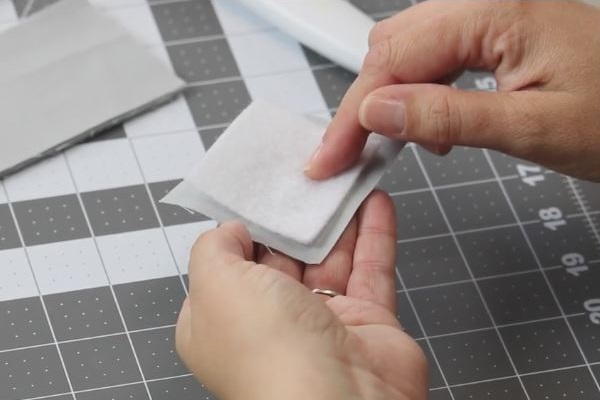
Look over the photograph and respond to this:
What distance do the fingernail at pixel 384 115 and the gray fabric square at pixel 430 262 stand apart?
0.55 ft

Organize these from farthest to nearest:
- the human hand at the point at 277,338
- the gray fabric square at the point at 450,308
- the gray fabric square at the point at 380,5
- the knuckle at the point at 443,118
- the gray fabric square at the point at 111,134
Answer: the gray fabric square at the point at 380,5 → the gray fabric square at the point at 111,134 → the gray fabric square at the point at 450,308 → the knuckle at the point at 443,118 → the human hand at the point at 277,338

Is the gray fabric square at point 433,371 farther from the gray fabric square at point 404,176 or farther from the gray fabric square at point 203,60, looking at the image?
the gray fabric square at point 203,60

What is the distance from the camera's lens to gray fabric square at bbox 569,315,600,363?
3.27 ft

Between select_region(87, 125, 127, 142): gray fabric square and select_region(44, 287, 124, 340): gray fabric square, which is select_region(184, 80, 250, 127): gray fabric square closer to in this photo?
select_region(87, 125, 127, 142): gray fabric square

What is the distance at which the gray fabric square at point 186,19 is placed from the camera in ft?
4.00

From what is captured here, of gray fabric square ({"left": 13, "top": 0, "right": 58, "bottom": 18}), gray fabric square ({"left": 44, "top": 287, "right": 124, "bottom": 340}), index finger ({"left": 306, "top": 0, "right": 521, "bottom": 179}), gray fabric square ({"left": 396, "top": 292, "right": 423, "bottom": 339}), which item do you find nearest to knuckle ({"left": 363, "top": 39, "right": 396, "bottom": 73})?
index finger ({"left": 306, "top": 0, "right": 521, "bottom": 179})

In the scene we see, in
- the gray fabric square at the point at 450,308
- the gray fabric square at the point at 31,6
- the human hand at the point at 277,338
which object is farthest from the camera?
the gray fabric square at the point at 31,6

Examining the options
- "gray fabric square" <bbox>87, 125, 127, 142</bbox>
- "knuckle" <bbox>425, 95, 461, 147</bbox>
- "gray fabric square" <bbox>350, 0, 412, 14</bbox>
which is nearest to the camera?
"knuckle" <bbox>425, 95, 461, 147</bbox>

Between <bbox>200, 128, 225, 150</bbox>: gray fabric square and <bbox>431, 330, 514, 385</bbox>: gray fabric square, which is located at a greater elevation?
<bbox>200, 128, 225, 150</bbox>: gray fabric square

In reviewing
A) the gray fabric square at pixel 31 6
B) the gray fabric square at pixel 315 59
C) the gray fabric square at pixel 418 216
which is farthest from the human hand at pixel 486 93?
the gray fabric square at pixel 31 6

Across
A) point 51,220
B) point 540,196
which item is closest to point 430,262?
point 540,196

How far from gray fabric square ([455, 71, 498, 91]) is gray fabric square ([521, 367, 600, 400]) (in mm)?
372

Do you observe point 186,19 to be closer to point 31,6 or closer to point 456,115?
point 31,6

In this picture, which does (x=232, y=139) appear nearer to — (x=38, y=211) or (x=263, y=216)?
(x=263, y=216)
